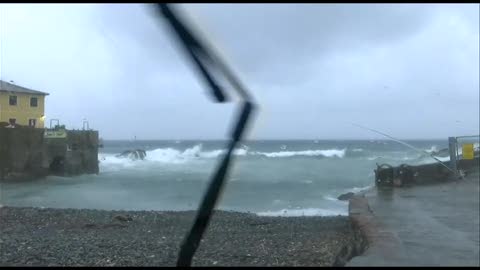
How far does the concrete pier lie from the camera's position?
114 ft

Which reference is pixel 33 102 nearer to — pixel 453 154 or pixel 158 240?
pixel 158 240

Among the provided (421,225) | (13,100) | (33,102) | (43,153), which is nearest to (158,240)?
(421,225)

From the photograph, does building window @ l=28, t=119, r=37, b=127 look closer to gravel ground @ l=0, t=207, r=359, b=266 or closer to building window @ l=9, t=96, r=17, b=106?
building window @ l=9, t=96, r=17, b=106

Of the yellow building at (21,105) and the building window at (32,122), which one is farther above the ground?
the yellow building at (21,105)

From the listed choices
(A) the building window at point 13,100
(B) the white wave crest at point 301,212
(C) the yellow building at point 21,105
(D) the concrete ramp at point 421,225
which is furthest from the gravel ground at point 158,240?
(A) the building window at point 13,100

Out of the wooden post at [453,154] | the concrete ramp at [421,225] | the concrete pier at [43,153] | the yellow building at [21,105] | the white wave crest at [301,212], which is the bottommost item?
the white wave crest at [301,212]

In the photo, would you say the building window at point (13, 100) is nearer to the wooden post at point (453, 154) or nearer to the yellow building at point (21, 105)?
the yellow building at point (21, 105)

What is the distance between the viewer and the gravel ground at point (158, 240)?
738 centimetres

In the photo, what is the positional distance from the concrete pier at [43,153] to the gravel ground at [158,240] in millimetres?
22195

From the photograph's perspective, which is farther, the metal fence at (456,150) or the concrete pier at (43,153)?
the concrete pier at (43,153)

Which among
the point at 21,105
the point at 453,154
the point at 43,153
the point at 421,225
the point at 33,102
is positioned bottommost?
the point at 421,225

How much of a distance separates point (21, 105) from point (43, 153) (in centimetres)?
826

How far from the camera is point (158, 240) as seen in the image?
9.59 m

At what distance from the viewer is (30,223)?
12.6 m
